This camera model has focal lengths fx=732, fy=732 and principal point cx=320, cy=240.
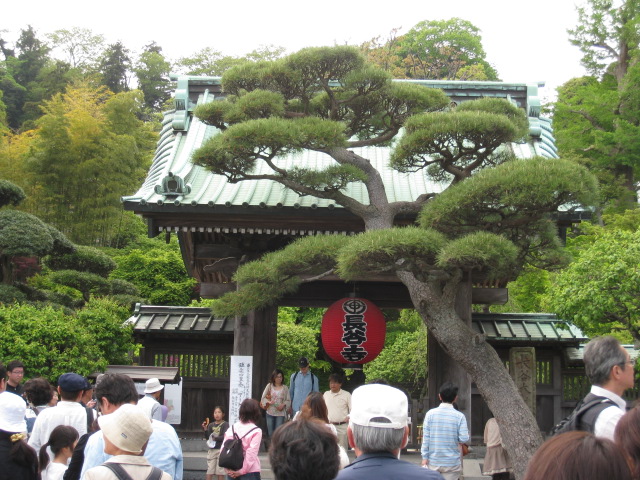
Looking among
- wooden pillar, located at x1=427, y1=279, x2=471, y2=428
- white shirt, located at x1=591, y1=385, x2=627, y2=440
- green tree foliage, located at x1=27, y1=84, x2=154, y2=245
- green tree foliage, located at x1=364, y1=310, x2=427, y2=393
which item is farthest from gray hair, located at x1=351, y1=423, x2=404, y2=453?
green tree foliage, located at x1=27, y1=84, x2=154, y2=245

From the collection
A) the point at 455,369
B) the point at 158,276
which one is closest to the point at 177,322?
the point at 455,369

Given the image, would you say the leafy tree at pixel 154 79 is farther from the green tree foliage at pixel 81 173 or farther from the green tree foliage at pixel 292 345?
the green tree foliage at pixel 292 345

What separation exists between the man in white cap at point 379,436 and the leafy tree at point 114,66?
43.6 metres

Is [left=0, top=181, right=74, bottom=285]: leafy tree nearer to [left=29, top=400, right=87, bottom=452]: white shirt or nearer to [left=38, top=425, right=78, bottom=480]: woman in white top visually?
[left=29, top=400, right=87, bottom=452]: white shirt

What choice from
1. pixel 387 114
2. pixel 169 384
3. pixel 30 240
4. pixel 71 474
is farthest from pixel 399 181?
pixel 30 240

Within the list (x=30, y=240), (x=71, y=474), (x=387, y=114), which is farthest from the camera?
(x=30, y=240)

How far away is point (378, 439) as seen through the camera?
2.84m

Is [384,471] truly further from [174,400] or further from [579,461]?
[174,400]

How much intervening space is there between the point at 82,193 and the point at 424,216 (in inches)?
777

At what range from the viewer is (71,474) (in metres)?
4.29

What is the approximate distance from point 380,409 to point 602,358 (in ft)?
5.08

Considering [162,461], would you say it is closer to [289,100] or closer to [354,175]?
[354,175]

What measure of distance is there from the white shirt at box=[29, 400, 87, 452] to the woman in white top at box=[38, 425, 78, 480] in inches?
10.8

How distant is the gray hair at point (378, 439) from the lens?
9.33ft
